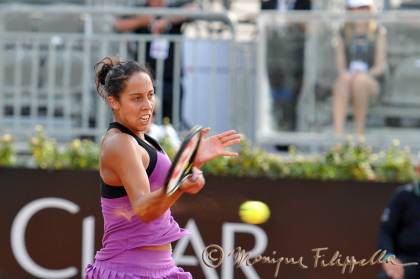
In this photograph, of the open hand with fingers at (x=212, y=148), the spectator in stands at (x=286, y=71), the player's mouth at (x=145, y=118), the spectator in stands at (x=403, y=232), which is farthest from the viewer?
the spectator in stands at (x=286, y=71)

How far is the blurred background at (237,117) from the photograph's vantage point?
30.5ft

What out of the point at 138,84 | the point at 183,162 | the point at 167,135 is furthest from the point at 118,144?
the point at 167,135

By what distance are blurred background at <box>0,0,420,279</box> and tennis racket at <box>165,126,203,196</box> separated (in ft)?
15.3

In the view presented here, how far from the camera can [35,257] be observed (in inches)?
383

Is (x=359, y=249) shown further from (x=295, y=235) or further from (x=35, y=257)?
(x=35, y=257)

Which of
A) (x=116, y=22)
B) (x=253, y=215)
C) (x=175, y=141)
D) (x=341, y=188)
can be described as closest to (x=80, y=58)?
(x=116, y=22)

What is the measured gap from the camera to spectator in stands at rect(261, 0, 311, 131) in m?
9.45

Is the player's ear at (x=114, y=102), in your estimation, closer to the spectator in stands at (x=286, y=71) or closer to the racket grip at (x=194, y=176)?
the racket grip at (x=194, y=176)

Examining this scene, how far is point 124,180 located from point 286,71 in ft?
16.7

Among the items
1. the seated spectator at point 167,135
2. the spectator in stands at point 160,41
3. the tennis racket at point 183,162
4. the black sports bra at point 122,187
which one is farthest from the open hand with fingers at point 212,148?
the spectator in stands at point 160,41

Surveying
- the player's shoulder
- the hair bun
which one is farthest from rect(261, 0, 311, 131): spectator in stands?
the player's shoulder

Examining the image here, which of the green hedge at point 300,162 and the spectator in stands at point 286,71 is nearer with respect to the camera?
the green hedge at point 300,162

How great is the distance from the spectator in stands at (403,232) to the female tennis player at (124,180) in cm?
367

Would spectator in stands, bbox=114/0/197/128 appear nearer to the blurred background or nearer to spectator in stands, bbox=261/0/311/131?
the blurred background
